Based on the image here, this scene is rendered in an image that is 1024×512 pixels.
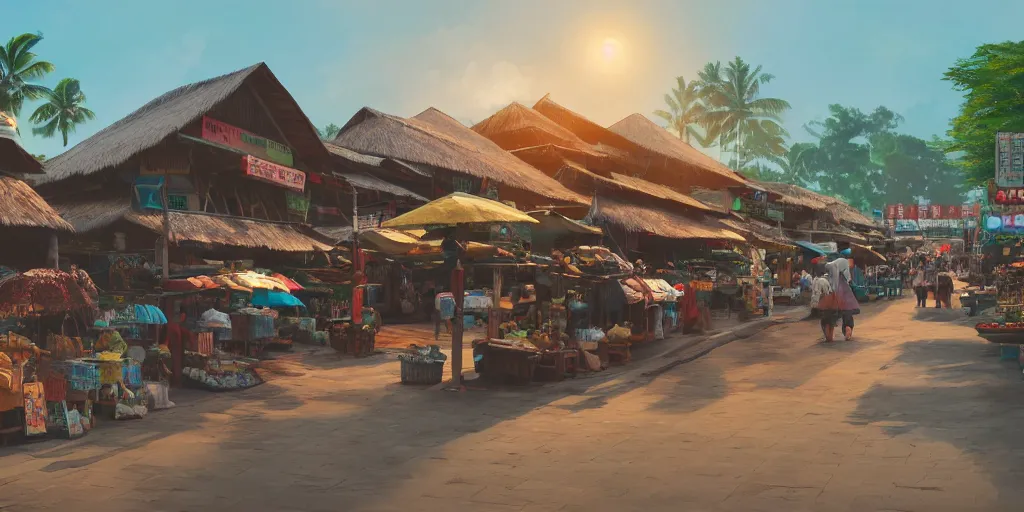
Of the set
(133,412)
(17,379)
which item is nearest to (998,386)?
(133,412)

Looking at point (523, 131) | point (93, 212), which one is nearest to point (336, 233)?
point (93, 212)

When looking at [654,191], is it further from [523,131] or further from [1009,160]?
[1009,160]

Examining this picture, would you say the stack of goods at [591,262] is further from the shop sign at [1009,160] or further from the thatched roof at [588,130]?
the thatched roof at [588,130]

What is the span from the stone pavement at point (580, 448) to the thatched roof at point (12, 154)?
6.65 metres

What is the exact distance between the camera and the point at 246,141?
68.2ft

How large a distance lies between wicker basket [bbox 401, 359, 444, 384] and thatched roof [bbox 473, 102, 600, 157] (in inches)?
914

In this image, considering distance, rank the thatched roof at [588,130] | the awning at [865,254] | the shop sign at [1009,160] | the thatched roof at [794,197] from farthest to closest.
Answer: the thatched roof at [794,197] → the thatched roof at [588,130] → the awning at [865,254] → the shop sign at [1009,160]

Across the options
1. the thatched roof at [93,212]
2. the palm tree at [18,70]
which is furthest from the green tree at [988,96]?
the palm tree at [18,70]

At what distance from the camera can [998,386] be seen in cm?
1132

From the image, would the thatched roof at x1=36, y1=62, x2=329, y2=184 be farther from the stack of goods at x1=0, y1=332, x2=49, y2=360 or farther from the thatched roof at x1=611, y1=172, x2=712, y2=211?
the thatched roof at x1=611, y1=172, x2=712, y2=211

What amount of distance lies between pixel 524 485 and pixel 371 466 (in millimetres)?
1691

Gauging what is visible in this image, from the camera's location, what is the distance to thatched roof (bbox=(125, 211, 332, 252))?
17.5 meters

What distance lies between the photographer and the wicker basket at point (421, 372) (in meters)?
13.3

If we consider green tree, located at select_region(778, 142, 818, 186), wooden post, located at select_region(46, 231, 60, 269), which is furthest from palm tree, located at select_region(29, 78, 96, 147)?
green tree, located at select_region(778, 142, 818, 186)
